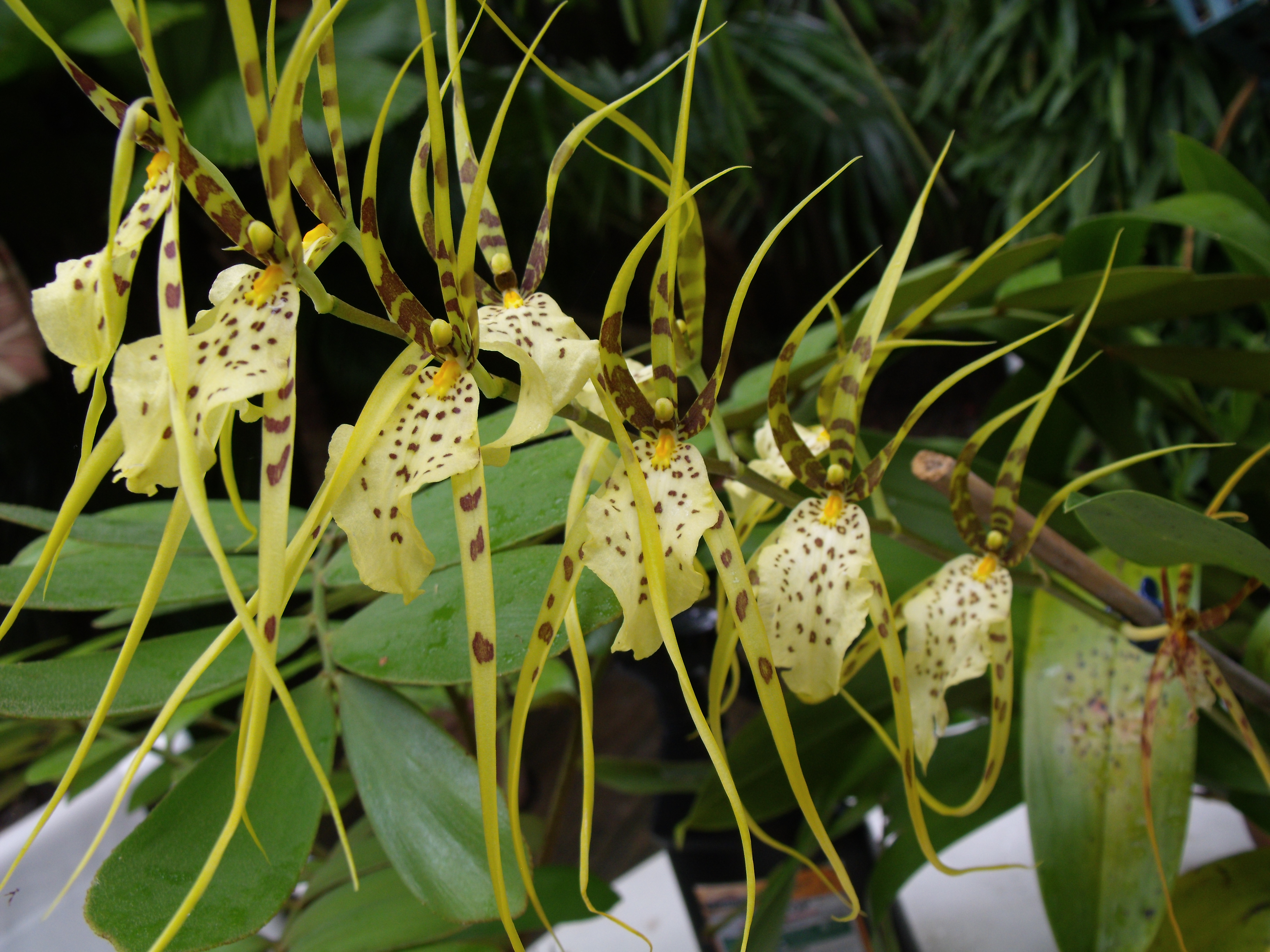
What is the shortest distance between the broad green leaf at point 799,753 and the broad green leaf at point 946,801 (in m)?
0.05

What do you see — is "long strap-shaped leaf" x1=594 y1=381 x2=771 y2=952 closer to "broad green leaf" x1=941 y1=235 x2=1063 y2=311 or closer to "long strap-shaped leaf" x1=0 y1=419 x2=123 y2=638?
"long strap-shaped leaf" x1=0 y1=419 x2=123 y2=638

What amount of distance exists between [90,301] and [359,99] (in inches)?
30.2

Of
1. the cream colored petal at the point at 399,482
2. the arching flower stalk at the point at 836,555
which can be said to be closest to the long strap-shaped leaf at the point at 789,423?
the arching flower stalk at the point at 836,555

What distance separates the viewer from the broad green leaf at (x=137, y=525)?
1.10 ft

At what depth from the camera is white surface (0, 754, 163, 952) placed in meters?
0.30

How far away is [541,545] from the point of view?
280mm

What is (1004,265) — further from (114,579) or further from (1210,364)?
(114,579)

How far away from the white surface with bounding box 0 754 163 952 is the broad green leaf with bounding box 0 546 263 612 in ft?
0.22

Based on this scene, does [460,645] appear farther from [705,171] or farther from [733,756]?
[705,171]

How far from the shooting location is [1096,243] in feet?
1.67

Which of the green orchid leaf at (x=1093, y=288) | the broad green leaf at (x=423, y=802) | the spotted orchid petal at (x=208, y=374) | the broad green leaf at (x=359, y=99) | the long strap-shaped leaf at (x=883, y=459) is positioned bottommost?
the broad green leaf at (x=423, y=802)

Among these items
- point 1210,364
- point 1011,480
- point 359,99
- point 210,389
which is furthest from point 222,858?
point 359,99

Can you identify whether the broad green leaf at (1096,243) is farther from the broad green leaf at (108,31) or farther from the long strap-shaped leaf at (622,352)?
the broad green leaf at (108,31)

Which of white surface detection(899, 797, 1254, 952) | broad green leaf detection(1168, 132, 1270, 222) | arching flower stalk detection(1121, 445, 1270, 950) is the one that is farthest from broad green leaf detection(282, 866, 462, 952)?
broad green leaf detection(1168, 132, 1270, 222)
